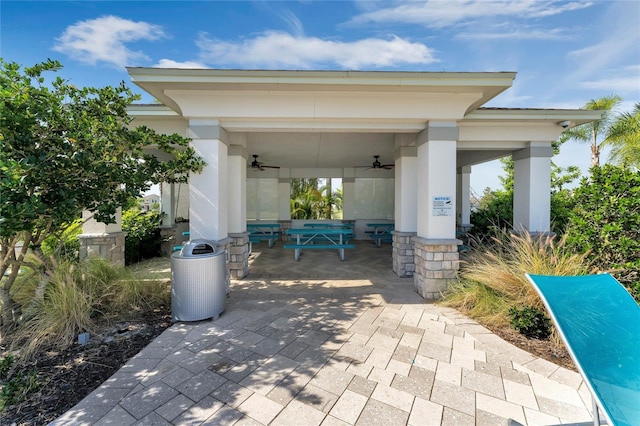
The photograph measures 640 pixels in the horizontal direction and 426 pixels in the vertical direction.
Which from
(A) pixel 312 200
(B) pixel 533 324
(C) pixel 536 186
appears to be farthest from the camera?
(A) pixel 312 200

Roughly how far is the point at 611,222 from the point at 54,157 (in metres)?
6.78

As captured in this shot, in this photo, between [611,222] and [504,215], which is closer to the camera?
[611,222]

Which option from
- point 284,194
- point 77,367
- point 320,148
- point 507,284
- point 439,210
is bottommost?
point 77,367

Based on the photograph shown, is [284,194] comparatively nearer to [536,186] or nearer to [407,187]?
[407,187]

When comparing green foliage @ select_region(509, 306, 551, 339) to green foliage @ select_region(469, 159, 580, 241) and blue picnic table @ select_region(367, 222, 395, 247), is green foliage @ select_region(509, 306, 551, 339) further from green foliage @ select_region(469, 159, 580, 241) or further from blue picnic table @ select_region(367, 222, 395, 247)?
blue picnic table @ select_region(367, 222, 395, 247)

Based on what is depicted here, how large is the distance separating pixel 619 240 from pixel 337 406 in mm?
4107

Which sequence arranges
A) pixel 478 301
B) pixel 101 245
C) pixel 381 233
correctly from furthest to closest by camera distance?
pixel 381 233, pixel 101 245, pixel 478 301

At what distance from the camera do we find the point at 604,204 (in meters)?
3.46

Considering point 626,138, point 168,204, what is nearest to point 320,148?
point 168,204

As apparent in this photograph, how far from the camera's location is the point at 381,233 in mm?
9445

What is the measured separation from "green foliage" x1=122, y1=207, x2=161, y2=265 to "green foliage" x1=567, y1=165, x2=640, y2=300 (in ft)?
31.1

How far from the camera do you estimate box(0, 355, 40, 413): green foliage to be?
6.63 feet

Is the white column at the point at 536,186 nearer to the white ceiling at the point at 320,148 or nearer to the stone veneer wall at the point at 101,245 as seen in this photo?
the white ceiling at the point at 320,148

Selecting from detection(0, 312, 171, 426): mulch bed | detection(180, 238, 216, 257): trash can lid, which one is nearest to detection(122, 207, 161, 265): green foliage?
detection(0, 312, 171, 426): mulch bed
